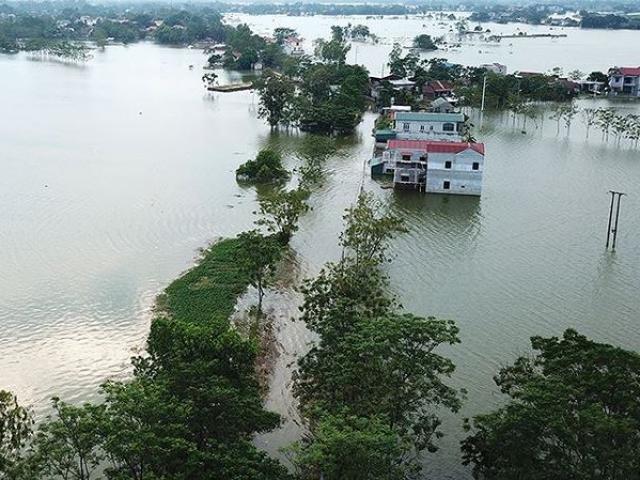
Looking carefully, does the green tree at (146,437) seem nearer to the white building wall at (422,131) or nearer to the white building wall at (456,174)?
the white building wall at (456,174)

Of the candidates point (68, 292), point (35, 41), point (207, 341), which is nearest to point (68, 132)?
point (68, 292)

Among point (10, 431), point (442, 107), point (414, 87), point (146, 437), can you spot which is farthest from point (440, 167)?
point (414, 87)

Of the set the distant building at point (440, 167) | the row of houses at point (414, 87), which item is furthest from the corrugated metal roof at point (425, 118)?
the row of houses at point (414, 87)

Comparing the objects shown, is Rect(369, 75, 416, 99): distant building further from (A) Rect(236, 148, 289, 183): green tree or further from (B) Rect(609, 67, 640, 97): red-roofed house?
(A) Rect(236, 148, 289, 183): green tree

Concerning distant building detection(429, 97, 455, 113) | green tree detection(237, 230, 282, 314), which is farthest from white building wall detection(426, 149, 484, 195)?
distant building detection(429, 97, 455, 113)

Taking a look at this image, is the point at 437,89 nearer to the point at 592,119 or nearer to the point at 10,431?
the point at 592,119
